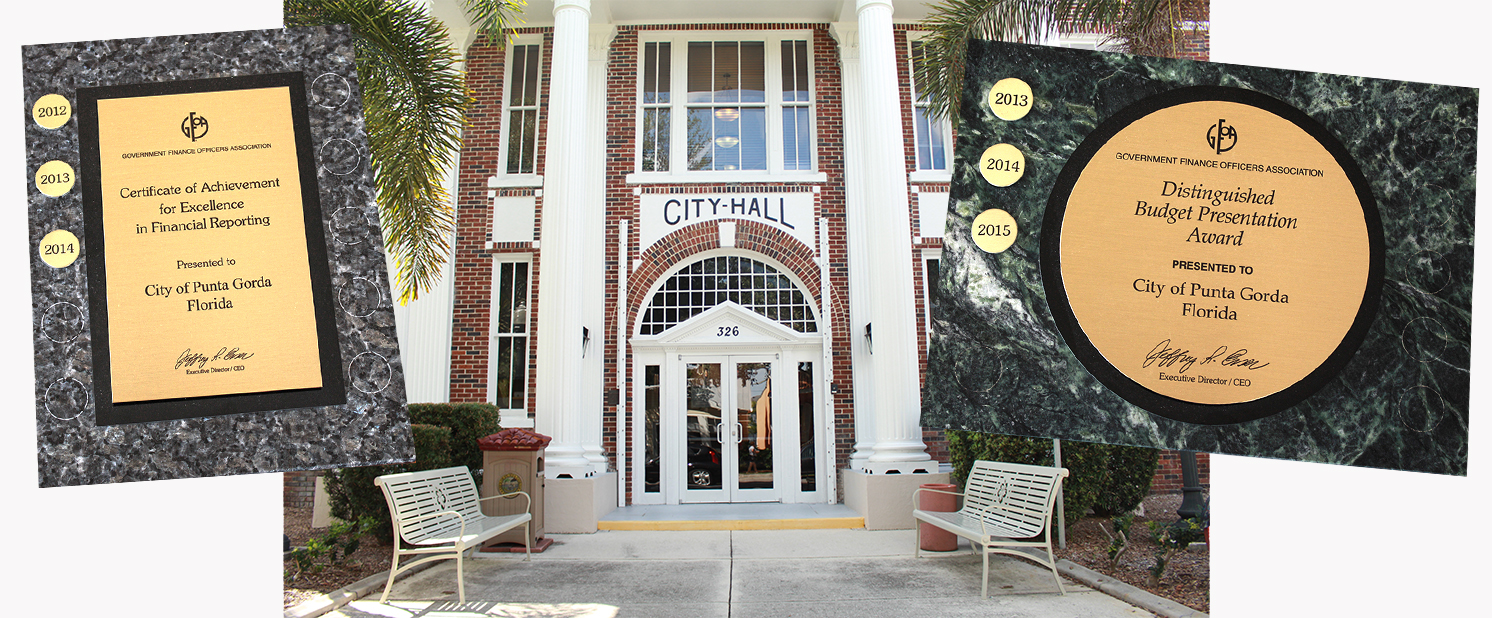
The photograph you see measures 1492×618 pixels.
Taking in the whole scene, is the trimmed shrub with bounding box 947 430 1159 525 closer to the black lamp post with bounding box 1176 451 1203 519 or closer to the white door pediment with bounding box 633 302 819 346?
the black lamp post with bounding box 1176 451 1203 519

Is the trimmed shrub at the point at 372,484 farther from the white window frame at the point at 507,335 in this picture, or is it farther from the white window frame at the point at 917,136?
the white window frame at the point at 917,136

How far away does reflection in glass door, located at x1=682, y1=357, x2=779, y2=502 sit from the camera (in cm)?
1070

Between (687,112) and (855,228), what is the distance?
116 inches

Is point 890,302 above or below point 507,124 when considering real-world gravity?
below

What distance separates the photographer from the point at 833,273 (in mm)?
11016

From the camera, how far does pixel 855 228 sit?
1104 centimetres

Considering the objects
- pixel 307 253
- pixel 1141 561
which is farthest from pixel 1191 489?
pixel 307 253

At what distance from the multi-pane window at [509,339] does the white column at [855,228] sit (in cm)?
434

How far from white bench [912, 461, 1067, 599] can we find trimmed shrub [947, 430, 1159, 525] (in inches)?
29.7

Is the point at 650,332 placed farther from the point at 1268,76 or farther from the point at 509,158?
the point at 1268,76

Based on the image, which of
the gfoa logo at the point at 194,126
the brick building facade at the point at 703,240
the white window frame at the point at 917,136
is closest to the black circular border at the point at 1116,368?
the gfoa logo at the point at 194,126

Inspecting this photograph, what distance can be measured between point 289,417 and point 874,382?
7495 mm

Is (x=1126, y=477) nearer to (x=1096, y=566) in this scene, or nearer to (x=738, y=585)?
(x=1096, y=566)
